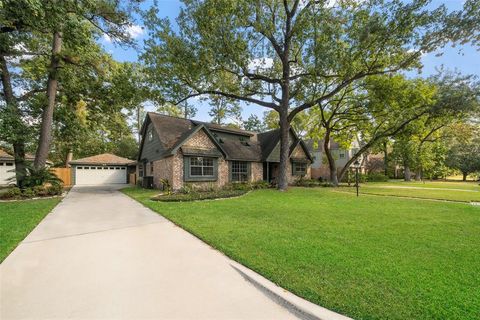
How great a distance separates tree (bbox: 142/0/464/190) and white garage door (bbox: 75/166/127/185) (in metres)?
13.8

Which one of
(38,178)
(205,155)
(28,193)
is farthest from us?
(205,155)

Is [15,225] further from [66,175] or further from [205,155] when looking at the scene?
[66,175]

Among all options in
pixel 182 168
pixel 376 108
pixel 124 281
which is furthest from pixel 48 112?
pixel 376 108

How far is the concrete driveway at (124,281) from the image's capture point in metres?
Answer: 2.63

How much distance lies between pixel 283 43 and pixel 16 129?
55.9 ft

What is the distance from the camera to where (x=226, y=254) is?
4.23m

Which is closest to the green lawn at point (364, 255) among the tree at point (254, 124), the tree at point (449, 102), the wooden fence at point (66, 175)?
the tree at point (449, 102)

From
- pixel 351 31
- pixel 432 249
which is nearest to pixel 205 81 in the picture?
pixel 351 31

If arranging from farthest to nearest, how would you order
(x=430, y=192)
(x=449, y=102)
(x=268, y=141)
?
(x=268, y=141), (x=449, y=102), (x=430, y=192)

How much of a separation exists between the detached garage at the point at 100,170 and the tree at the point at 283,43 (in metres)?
13.3

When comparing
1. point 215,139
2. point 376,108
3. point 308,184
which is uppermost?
point 376,108

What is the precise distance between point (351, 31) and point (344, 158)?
2613 cm

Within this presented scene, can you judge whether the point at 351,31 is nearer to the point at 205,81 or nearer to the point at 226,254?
the point at 205,81

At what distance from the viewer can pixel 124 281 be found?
332 cm
